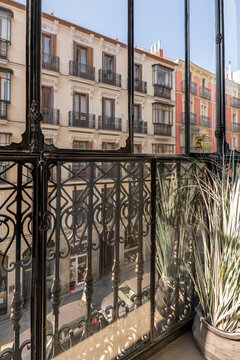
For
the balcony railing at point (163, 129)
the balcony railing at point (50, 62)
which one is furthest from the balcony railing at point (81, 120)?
the balcony railing at point (163, 129)

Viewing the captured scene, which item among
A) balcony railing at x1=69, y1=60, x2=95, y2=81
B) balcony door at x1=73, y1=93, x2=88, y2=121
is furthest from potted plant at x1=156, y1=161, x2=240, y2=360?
balcony railing at x1=69, y1=60, x2=95, y2=81

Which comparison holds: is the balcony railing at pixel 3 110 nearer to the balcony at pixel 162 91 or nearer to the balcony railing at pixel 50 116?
the balcony railing at pixel 50 116

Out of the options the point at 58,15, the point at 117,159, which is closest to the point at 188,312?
the point at 117,159

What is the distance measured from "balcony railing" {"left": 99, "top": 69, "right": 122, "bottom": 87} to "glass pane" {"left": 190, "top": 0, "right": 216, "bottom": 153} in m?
0.65

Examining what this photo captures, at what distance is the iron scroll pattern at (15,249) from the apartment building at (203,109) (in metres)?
1.03

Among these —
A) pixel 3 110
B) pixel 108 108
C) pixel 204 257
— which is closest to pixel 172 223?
pixel 204 257

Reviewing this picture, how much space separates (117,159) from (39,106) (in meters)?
0.44

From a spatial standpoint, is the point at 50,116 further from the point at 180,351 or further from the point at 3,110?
the point at 180,351

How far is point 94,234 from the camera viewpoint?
1.26 m

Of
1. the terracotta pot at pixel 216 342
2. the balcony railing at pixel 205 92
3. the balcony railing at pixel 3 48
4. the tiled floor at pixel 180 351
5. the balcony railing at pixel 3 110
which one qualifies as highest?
the balcony railing at pixel 205 92

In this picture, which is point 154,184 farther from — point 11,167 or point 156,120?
point 11,167

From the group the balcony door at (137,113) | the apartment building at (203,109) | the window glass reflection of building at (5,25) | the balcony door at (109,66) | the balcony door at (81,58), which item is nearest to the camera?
the window glass reflection of building at (5,25)

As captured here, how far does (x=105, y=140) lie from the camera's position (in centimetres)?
130

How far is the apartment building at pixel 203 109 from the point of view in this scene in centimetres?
168
